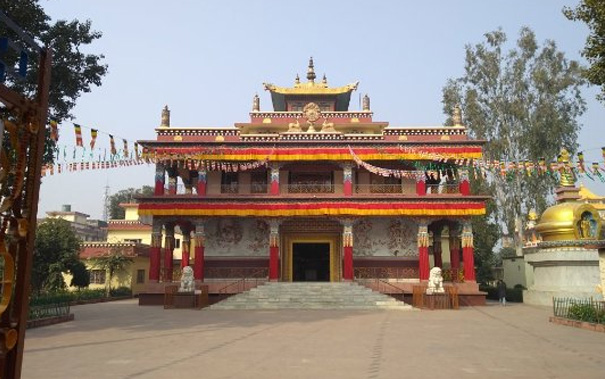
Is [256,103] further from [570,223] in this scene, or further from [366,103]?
[570,223]

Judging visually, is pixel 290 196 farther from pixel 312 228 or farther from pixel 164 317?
pixel 164 317

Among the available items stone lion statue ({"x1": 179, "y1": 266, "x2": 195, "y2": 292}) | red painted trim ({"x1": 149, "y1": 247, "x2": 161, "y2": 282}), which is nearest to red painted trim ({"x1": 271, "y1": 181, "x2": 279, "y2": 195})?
stone lion statue ({"x1": 179, "y1": 266, "x2": 195, "y2": 292})

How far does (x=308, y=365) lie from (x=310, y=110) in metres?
25.2

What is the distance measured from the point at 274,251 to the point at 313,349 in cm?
1541

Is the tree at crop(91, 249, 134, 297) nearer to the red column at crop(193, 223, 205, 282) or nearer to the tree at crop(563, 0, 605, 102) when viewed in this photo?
the red column at crop(193, 223, 205, 282)

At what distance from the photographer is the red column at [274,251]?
25719mm

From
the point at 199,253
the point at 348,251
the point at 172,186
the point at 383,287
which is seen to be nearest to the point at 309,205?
the point at 348,251

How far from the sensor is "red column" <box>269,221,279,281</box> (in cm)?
2572

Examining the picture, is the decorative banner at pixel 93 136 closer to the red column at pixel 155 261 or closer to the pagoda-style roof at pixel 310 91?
the red column at pixel 155 261

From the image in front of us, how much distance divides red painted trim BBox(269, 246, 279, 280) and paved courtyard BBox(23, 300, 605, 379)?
8398mm

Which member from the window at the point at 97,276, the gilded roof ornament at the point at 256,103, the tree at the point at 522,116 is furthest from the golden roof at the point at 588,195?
the window at the point at 97,276

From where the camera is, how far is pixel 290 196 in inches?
1035

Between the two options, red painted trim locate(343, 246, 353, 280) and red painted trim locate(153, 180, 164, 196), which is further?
red painted trim locate(153, 180, 164, 196)

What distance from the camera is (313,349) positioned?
34.6 feet
